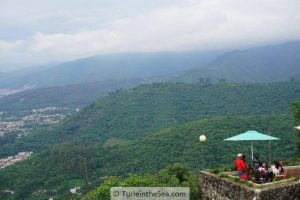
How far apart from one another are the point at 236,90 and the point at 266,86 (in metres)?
6.19

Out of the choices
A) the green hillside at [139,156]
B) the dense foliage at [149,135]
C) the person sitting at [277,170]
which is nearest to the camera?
the person sitting at [277,170]

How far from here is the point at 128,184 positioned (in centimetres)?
1591

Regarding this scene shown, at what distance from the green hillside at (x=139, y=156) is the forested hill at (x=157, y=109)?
20.2 meters

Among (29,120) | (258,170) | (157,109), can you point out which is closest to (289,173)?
(258,170)

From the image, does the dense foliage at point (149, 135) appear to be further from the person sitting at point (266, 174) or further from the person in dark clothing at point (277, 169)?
the person sitting at point (266, 174)

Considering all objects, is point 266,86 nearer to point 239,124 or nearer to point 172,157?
point 239,124

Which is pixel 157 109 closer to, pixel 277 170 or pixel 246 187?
pixel 277 170

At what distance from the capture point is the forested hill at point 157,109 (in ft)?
252

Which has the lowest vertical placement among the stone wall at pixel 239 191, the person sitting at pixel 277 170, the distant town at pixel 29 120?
the distant town at pixel 29 120

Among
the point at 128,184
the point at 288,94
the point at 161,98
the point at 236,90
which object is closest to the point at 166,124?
the point at 161,98

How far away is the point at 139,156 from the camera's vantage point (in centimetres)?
5038

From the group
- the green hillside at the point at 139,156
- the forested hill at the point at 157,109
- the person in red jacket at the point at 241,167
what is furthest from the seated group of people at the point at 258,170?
the forested hill at the point at 157,109

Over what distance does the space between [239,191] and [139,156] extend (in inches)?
1596

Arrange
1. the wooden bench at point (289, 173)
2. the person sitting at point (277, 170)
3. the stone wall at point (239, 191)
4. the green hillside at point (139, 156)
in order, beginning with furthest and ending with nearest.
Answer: the green hillside at point (139, 156), the person sitting at point (277, 170), the wooden bench at point (289, 173), the stone wall at point (239, 191)
